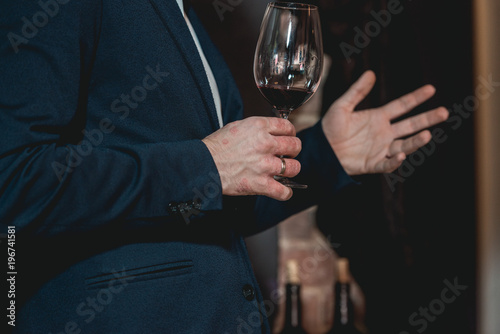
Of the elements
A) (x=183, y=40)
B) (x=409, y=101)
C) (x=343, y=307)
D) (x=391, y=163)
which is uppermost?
(x=183, y=40)

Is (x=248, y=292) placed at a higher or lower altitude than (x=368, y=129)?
lower

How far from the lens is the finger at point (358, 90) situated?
0.89m

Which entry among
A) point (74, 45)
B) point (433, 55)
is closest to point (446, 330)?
point (433, 55)

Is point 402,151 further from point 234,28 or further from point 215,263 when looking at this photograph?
point 234,28

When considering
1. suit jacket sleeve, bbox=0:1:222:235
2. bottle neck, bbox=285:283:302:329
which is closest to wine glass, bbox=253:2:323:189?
suit jacket sleeve, bbox=0:1:222:235

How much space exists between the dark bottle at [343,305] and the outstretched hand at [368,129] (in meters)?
0.43

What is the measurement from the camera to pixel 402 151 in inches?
35.2

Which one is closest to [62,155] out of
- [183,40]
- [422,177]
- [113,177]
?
[113,177]

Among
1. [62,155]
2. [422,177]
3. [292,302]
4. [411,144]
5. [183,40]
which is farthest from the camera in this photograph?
[292,302]

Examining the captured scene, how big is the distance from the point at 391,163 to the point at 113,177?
50 cm

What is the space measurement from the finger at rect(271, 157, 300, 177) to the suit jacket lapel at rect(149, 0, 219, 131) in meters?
0.13

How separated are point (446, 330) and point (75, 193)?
907 mm

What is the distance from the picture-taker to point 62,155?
57cm

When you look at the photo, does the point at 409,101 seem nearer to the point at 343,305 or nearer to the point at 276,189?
the point at 276,189
